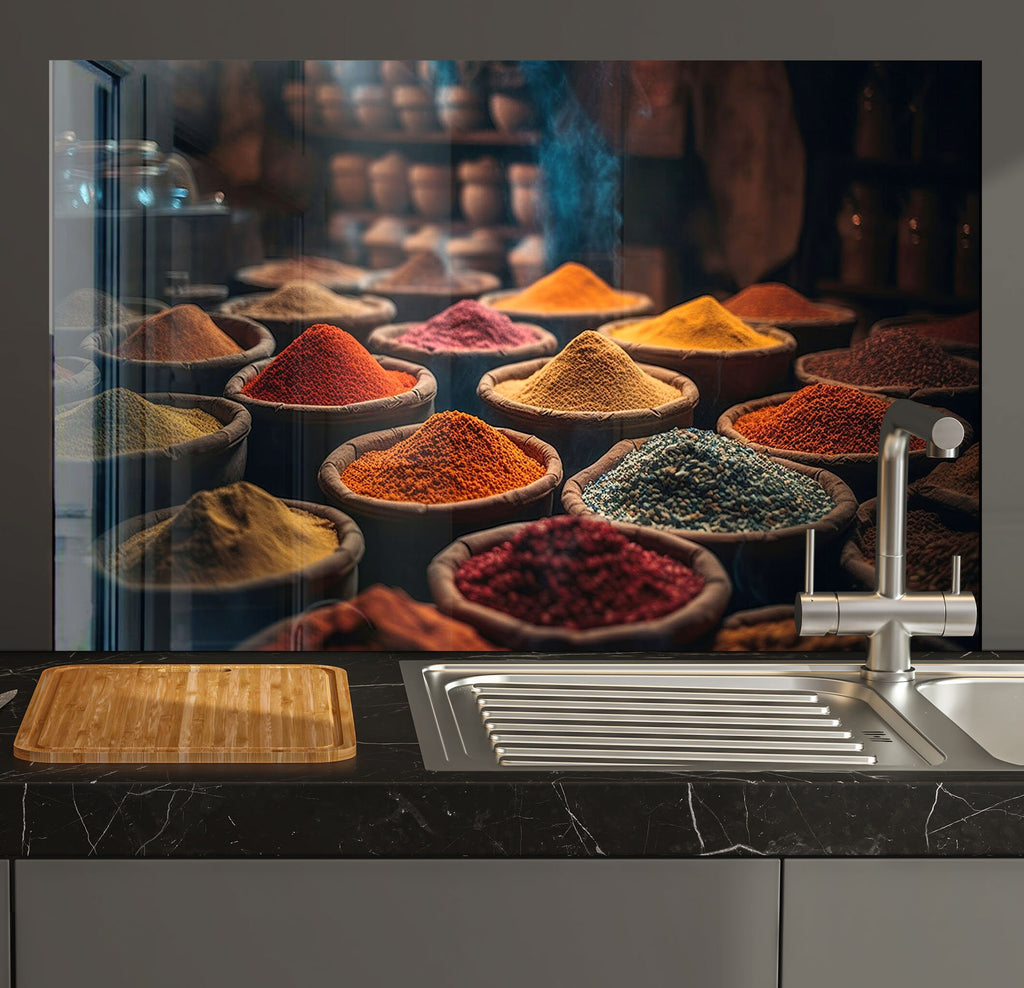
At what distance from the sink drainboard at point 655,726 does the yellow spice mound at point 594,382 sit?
1.26 ft

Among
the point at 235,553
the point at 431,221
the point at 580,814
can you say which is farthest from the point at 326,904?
the point at 431,221

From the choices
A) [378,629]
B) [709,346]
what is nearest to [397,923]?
[378,629]

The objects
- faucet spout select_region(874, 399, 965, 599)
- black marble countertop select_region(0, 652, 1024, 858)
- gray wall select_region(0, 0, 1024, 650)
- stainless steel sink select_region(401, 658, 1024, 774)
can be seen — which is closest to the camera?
black marble countertop select_region(0, 652, 1024, 858)

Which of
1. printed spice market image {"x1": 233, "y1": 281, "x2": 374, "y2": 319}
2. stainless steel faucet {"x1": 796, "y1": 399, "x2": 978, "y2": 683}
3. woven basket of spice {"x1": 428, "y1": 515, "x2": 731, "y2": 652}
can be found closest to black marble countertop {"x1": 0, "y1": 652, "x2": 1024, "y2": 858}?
stainless steel faucet {"x1": 796, "y1": 399, "x2": 978, "y2": 683}

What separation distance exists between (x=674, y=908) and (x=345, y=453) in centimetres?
76

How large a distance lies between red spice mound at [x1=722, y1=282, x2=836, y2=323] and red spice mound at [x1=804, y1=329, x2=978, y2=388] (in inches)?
2.2

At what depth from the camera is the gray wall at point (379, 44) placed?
163cm

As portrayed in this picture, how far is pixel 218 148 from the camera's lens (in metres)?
1.65

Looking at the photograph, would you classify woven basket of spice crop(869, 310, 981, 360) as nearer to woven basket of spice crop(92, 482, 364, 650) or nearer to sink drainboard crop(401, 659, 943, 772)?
sink drainboard crop(401, 659, 943, 772)

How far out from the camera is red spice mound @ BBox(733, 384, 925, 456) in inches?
67.5

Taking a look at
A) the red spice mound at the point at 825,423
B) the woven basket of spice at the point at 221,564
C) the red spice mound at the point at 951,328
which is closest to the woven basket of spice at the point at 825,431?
the red spice mound at the point at 825,423

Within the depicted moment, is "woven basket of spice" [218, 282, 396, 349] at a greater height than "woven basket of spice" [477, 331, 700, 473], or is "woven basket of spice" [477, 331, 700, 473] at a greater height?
"woven basket of spice" [218, 282, 396, 349]

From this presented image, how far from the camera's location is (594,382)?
5.62ft

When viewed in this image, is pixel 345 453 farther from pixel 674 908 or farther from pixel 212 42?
pixel 674 908
